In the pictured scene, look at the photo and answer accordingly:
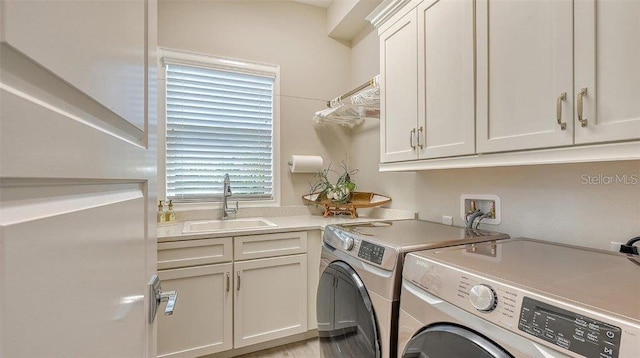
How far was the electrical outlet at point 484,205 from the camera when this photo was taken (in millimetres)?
1562

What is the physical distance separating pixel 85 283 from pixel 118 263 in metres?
0.14

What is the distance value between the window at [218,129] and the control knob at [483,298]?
2073 mm

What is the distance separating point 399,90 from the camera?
1.82 m

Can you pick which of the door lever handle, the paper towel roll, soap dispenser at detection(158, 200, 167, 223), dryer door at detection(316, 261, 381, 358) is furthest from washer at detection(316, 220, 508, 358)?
soap dispenser at detection(158, 200, 167, 223)

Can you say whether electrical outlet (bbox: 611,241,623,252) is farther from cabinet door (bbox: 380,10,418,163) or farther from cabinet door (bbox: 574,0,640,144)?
cabinet door (bbox: 380,10,418,163)

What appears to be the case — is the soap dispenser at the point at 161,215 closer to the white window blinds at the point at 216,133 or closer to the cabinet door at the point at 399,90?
the white window blinds at the point at 216,133


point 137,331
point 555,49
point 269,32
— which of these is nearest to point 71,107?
point 137,331

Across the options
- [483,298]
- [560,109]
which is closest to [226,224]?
[483,298]

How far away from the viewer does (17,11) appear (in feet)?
0.81

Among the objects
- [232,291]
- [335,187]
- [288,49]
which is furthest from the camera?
[288,49]

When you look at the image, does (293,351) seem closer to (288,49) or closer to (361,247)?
(361,247)

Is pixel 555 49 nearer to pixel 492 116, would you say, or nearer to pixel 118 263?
pixel 492 116

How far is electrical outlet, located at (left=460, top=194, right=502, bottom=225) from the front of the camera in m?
1.56

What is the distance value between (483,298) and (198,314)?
5.62 feet
